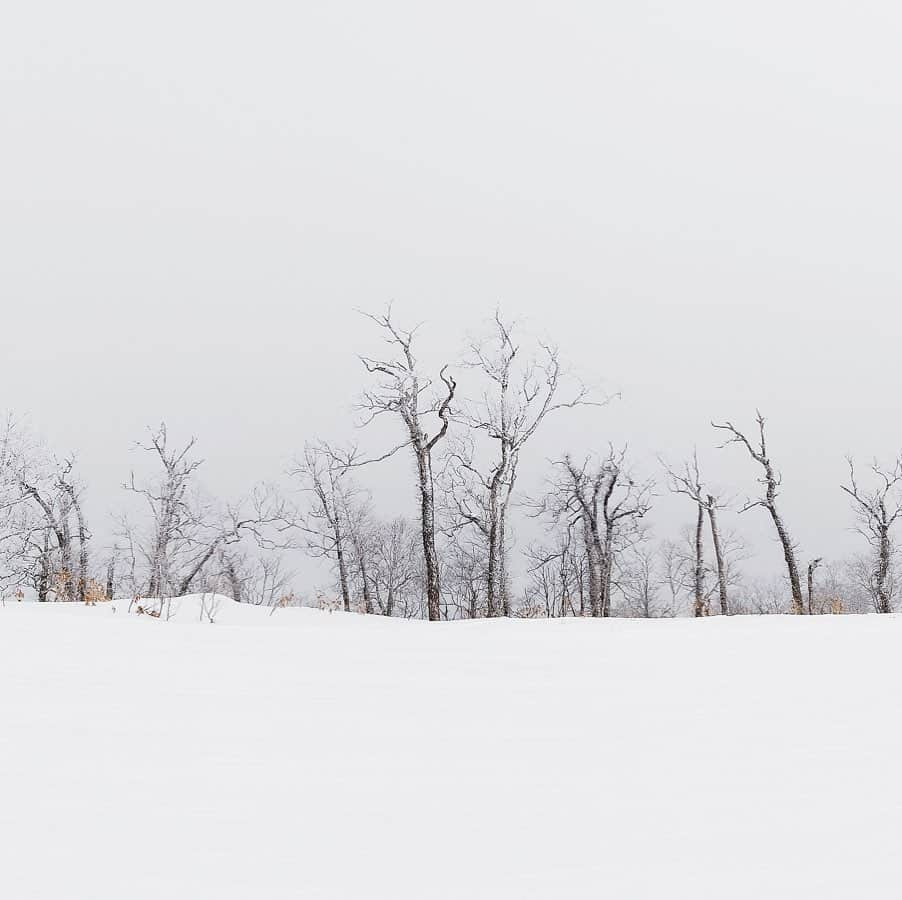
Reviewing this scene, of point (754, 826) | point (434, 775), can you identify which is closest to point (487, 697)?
point (434, 775)

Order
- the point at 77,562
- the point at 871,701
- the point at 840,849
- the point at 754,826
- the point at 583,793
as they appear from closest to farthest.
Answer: the point at 840,849
the point at 754,826
the point at 583,793
the point at 871,701
the point at 77,562

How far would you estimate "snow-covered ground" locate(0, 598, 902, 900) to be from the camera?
96.6 inches

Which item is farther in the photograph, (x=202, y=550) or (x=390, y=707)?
(x=202, y=550)

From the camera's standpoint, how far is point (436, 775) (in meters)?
3.30

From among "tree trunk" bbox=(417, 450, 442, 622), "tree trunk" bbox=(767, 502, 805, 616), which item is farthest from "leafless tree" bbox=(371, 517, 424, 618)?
"tree trunk" bbox=(767, 502, 805, 616)

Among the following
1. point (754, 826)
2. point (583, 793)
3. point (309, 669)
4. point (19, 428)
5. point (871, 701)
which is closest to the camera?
point (754, 826)

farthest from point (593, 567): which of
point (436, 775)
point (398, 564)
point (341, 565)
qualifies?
point (436, 775)

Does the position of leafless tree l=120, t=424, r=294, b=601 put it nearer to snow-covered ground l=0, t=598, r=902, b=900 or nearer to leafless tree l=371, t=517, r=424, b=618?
leafless tree l=371, t=517, r=424, b=618

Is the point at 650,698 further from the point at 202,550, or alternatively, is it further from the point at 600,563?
the point at 202,550

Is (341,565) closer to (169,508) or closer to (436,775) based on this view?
(169,508)

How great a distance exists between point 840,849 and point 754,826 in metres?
0.30

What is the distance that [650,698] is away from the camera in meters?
4.71

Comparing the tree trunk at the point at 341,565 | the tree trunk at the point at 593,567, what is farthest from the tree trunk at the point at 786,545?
the tree trunk at the point at 341,565

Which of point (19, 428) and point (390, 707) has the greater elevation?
point (19, 428)
